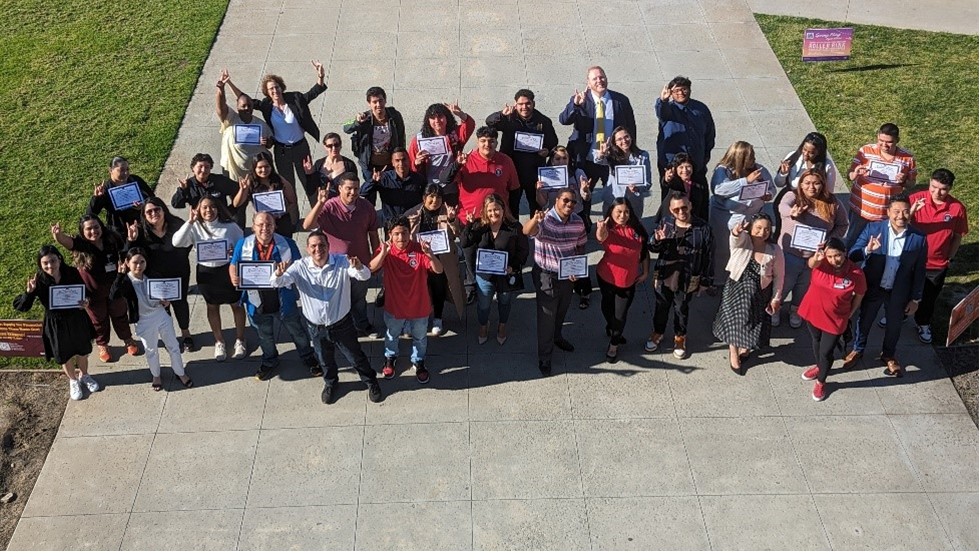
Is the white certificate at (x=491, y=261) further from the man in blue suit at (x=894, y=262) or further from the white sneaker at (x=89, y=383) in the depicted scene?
the white sneaker at (x=89, y=383)

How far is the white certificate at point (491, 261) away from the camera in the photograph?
8.35 meters

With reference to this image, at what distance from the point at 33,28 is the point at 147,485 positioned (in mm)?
10862

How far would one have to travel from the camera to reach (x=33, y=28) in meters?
A: 15.5

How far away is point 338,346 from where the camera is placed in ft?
26.7

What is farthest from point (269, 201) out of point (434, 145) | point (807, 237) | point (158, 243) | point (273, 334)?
point (807, 237)

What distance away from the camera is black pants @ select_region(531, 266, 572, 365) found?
328 inches

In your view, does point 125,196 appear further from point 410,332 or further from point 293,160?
point 410,332

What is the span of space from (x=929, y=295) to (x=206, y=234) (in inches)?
269

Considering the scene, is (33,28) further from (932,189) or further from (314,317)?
(932,189)

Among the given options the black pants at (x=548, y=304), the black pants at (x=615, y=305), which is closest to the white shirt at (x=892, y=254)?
the black pants at (x=615, y=305)

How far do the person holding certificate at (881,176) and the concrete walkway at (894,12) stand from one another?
7.04m

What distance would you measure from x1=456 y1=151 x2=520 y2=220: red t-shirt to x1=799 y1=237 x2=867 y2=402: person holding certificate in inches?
119

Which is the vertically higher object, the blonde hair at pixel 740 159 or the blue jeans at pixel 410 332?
the blonde hair at pixel 740 159

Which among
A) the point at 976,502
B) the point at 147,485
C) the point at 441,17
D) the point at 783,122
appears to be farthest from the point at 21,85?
the point at 976,502
